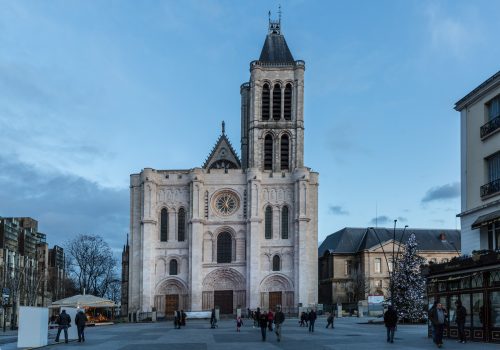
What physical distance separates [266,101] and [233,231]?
1478cm

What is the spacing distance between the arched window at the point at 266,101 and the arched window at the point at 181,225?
13.4 meters

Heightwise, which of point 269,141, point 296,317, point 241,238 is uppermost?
point 269,141

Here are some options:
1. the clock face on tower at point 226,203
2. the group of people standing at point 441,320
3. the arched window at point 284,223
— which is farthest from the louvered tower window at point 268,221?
the group of people standing at point 441,320

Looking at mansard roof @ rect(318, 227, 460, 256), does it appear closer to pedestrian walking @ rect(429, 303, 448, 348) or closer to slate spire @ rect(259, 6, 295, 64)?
slate spire @ rect(259, 6, 295, 64)

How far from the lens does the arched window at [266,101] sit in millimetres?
82938

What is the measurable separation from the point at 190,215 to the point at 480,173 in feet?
169

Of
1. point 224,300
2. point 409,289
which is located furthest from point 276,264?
point 409,289

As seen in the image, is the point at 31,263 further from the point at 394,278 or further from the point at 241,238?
the point at 394,278

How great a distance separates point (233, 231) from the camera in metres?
79.1

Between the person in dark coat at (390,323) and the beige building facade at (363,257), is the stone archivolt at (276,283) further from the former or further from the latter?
the person in dark coat at (390,323)

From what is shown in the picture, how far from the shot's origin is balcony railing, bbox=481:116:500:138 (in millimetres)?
28580

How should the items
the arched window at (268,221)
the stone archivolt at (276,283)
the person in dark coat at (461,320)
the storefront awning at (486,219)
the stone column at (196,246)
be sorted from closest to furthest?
the person in dark coat at (461,320) → the storefront awning at (486,219) → the stone column at (196,246) → the stone archivolt at (276,283) → the arched window at (268,221)

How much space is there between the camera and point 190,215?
7894 cm

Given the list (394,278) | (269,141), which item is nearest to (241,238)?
(269,141)
